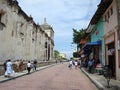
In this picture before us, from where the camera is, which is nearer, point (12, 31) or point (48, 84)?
point (48, 84)

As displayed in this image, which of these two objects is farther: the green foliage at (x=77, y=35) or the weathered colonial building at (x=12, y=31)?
the green foliage at (x=77, y=35)

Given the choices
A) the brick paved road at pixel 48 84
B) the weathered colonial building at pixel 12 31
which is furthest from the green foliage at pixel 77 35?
the brick paved road at pixel 48 84

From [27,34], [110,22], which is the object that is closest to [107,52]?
[110,22]

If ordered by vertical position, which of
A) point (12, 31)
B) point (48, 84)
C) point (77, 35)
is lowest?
point (48, 84)

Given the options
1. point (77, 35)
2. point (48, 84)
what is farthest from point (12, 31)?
point (77, 35)

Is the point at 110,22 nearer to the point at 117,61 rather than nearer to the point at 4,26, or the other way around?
the point at 117,61

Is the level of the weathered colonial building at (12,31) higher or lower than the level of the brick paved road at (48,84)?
higher

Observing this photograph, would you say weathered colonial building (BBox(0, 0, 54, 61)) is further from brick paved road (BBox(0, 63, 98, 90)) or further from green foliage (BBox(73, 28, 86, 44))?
green foliage (BBox(73, 28, 86, 44))

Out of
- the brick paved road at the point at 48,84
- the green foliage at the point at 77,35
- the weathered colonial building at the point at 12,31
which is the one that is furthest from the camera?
the green foliage at the point at 77,35

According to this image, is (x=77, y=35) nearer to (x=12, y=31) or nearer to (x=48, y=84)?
(x=12, y=31)

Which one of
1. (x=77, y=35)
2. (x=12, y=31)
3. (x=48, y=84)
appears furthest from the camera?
A: (x=77, y=35)

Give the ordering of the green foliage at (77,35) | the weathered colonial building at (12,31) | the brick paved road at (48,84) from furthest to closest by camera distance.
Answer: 1. the green foliage at (77,35)
2. the weathered colonial building at (12,31)
3. the brick paved road at (48,84)

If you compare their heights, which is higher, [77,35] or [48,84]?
[77,35]

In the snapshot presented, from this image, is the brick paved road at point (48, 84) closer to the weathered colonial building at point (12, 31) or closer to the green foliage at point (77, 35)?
the weathered colonial building at point (12, 31)
